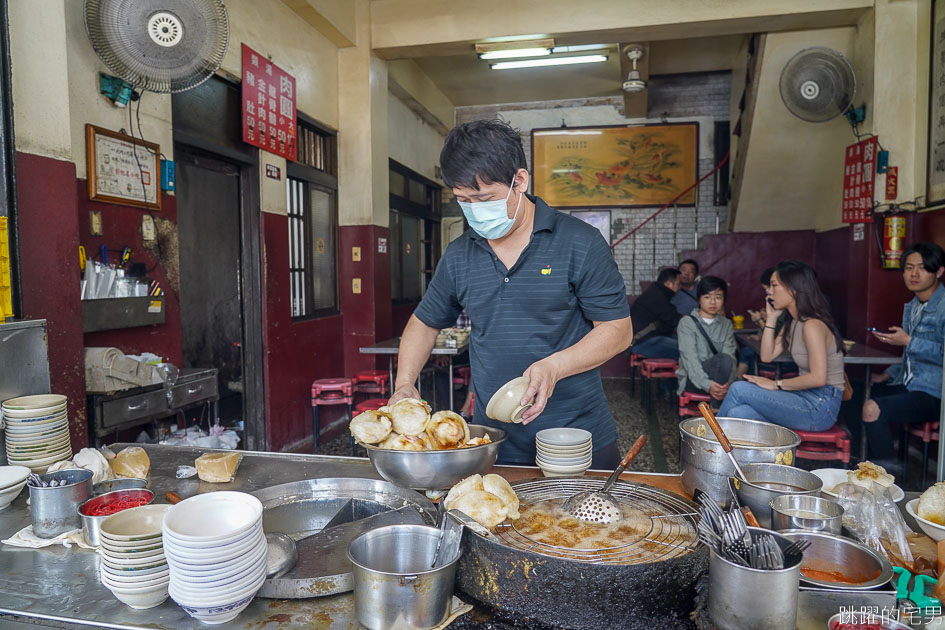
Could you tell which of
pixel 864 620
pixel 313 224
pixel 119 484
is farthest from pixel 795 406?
pixel 313 224

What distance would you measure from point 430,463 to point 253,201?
4.04 metres

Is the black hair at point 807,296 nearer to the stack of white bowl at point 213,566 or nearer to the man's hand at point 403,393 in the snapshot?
the man's hand at point 403,393

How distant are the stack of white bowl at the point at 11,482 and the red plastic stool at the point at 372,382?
3778mm

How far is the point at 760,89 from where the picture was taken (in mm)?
6676

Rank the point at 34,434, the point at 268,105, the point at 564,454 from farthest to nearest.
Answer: the point at 268,105
the point at 34,434
the point at 564,454

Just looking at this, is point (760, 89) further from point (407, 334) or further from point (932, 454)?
point (407, 334)

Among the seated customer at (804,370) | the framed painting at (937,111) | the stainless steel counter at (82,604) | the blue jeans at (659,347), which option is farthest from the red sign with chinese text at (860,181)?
the stainless steel counter at (82,604)

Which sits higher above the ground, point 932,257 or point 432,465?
point 932,257

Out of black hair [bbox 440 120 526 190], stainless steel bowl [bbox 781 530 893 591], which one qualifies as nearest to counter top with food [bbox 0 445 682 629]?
stainless steel bowl [bbox 781 530 893 591]

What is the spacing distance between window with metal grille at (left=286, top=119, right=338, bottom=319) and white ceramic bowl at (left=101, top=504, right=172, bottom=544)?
4.17 m

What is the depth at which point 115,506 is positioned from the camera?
5.10 ft

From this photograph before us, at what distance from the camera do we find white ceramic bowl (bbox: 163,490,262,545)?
1.18 m

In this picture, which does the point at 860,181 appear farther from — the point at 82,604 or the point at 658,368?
the point at 82,604

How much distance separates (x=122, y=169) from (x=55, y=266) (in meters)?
0.85
